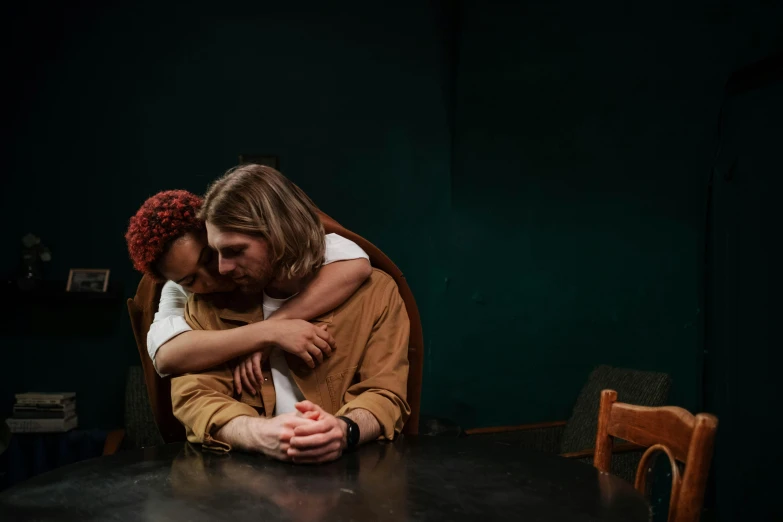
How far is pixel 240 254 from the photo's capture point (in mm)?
1811

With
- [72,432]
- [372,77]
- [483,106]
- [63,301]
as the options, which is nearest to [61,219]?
[63,301]

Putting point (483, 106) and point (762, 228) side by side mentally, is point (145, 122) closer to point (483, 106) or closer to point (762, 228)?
point (483, 106)

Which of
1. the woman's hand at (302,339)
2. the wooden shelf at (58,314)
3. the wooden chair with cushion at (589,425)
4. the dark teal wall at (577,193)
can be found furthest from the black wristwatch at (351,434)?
the wooden shelf at (58,314)

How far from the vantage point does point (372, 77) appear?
4184 mm

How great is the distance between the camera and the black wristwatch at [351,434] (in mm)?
1622

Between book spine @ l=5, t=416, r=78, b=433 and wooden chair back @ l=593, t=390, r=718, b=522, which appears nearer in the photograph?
wooden chair back @ l=593, t=390, r=718, b=522

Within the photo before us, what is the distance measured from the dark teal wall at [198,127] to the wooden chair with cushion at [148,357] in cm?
191

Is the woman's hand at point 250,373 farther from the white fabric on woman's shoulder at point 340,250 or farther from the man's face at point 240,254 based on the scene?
the white fabric on woman's shoulder at point 340,250

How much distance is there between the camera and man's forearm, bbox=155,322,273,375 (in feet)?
5.84

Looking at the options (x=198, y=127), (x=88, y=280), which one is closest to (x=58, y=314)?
(x=88, y=280)

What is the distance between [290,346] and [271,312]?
0.80 feet

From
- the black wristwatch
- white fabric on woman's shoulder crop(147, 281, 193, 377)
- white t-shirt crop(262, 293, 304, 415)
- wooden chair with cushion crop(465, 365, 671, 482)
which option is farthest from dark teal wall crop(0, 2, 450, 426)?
the black wristwatch

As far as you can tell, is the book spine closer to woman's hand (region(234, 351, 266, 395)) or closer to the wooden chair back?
woman's hand (region(234, 351, 266, 395))

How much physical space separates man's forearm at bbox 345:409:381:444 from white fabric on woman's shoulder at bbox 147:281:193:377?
1.80 feet
